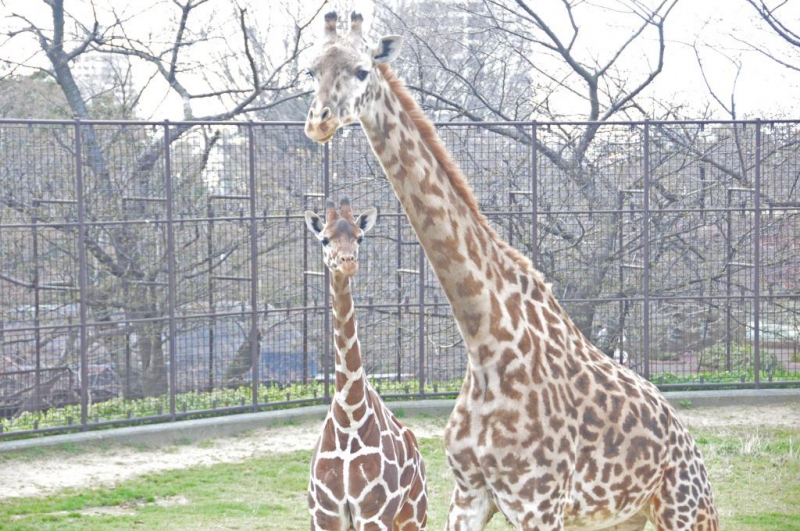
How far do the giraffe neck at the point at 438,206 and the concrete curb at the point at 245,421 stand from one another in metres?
7.37

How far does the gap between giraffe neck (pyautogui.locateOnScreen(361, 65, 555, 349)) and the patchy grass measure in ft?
13.5

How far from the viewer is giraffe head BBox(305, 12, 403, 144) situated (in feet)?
11.5

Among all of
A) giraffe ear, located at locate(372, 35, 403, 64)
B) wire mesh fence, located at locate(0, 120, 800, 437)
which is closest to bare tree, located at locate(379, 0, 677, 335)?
wire mesh fence, located at locate(0, 120, 800, 437)

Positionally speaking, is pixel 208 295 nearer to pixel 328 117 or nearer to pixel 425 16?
pixel 425 16

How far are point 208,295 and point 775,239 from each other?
22.8ft

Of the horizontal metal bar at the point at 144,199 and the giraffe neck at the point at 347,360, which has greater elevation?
the horizontal metal bar at the point at 144,199

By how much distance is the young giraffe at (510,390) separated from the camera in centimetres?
407

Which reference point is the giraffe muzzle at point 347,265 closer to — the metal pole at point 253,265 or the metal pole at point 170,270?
the metal pole at point 170,270

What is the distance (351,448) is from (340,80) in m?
2.64

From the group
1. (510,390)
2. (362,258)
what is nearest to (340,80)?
(510,390)

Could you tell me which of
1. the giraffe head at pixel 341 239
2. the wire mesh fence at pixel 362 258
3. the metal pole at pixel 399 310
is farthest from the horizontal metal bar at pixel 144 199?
the giraffe head at pixel 341 239

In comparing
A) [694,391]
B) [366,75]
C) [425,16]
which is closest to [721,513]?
[694,391]

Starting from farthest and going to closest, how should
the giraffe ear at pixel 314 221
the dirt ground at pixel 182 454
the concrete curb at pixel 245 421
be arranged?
the concrete curb at pixel 245 421
the dirt ground at pixel 182 454
the giraffe ear at pixel 314 221

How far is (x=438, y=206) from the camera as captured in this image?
4105 millimetres
